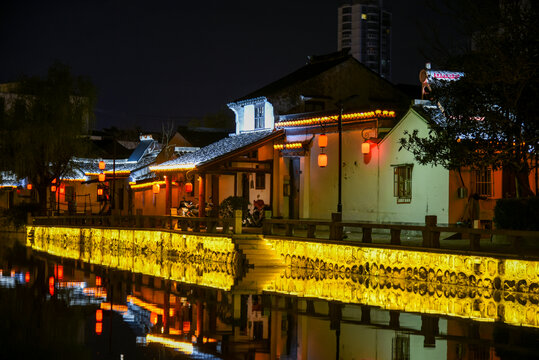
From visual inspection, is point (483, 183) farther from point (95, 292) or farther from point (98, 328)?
point (98, 328)

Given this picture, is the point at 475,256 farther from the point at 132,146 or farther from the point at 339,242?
the point at 132,146

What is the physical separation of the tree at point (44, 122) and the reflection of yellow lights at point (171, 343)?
3358cm

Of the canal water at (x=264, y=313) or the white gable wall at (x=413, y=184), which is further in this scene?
the white gable wall at (x=413, y=184)

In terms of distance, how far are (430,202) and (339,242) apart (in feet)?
19.0

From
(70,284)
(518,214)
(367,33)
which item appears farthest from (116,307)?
(367,33)

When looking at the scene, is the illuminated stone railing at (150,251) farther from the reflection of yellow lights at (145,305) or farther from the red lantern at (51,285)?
the red lantern at (51,285)

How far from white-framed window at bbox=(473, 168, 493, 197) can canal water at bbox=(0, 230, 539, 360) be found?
696 centimetres

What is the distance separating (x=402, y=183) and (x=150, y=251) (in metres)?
11.5

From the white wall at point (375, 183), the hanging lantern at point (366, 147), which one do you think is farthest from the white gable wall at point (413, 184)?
the hanging lantern at point (366, 147)

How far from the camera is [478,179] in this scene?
28.6 m

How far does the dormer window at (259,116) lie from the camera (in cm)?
4050

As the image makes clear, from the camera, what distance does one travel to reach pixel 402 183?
30672 millimetres

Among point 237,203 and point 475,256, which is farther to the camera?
point 237,203

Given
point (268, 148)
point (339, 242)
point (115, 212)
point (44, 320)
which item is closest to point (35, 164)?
point (115, 212)
